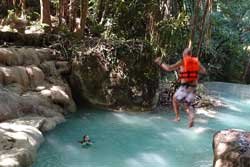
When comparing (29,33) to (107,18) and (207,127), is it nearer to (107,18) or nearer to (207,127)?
(107,18)

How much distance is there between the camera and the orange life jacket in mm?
6823

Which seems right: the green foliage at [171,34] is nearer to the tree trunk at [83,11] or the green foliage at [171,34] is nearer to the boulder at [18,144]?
the tree trunk at [83,11]

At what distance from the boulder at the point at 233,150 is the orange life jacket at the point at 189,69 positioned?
1.25 metres

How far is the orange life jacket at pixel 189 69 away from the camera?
6.82m

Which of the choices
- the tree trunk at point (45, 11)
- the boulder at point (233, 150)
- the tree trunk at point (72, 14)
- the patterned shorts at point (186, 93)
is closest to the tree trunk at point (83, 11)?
the tree trunk at point (72, 14)

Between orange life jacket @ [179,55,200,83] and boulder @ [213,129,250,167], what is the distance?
1.25 m

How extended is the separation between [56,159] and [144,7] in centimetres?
698

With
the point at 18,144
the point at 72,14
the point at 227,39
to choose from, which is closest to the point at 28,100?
the point at 18,144

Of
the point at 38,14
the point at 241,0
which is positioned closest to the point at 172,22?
the point at 38,14

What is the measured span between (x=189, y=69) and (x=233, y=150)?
1532mm

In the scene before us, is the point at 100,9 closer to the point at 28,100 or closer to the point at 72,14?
the point at 72,14

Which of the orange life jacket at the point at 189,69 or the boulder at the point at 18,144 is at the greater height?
the orange life jacket at the point at 189,69

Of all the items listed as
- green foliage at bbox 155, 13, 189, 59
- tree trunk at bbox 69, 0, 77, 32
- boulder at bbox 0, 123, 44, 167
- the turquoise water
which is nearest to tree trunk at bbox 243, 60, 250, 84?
the turquoise water

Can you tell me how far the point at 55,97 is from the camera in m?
11.8
